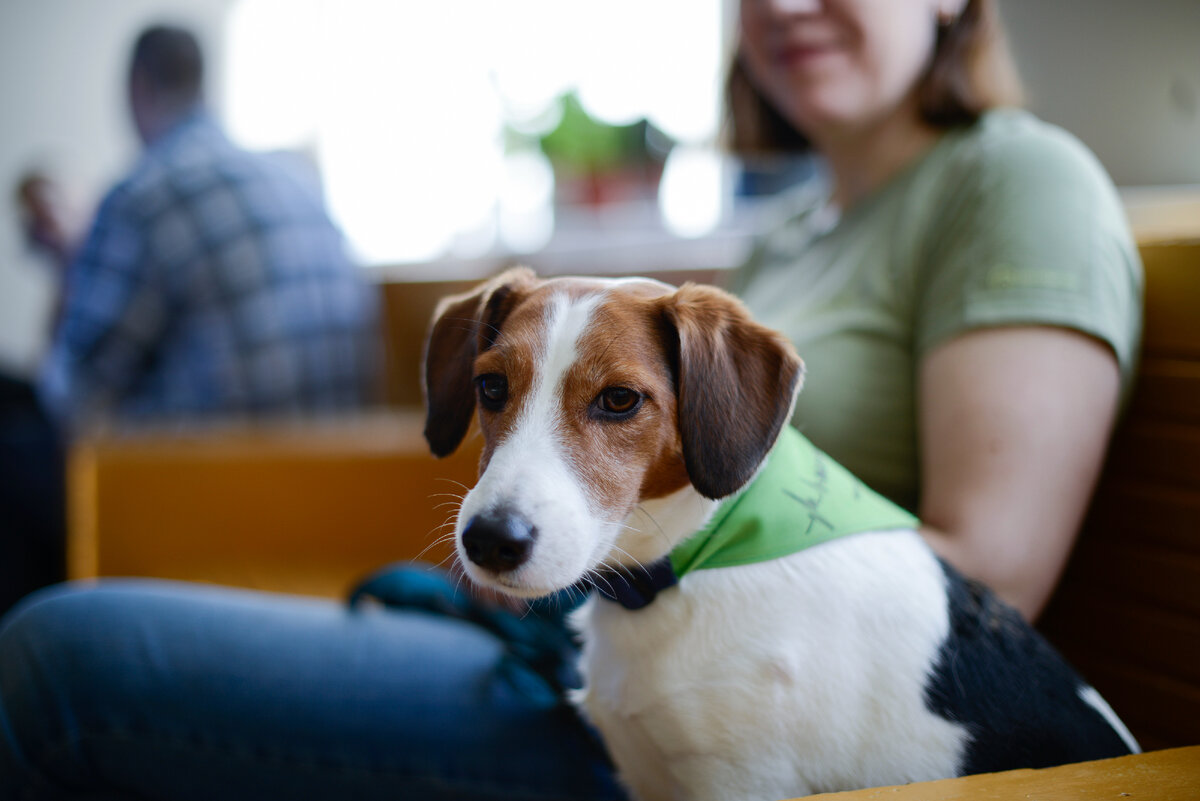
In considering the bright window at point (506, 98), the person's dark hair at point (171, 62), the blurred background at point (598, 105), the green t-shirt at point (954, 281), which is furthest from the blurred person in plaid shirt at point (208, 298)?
the green t-shirt at point (954, 281)

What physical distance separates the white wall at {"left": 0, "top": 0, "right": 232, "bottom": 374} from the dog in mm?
3863

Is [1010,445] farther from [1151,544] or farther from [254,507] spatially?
[254,507]

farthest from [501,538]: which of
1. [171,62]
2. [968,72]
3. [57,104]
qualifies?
[57,104]

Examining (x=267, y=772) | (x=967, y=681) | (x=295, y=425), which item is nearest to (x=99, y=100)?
(x=295, y=425)

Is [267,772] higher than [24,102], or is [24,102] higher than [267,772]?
[24,102]

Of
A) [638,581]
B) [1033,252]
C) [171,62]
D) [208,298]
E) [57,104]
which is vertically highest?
[57,104]

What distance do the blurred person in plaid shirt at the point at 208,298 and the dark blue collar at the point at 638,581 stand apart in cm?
151

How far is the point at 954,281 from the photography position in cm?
86

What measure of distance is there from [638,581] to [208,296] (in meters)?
1.61

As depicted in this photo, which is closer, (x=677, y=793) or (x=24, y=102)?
(x=677, y=793)

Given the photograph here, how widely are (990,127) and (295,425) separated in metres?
1.58

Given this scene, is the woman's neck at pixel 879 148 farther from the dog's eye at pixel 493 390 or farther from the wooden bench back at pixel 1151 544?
the dog's eye at pixel 493 390

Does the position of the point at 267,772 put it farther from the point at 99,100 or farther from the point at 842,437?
the point at 99,100

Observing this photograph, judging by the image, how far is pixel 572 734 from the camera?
101 centimetres
